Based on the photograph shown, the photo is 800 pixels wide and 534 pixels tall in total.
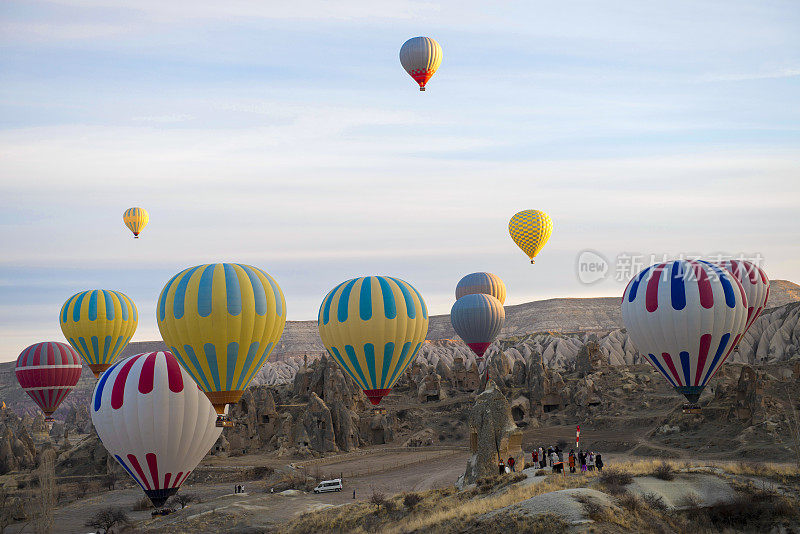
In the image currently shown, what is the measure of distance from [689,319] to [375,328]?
18.4 metres

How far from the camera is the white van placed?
184ft

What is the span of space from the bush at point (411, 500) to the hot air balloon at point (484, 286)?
73.8 meters

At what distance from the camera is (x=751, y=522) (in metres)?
29.3

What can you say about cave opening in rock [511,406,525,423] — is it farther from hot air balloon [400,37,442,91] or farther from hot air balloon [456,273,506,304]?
hot air balloon [400,37,442,91]

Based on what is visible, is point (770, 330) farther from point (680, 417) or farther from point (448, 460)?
point (448, 460)

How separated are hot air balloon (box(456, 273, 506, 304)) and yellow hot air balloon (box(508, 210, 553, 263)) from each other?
1664 cm

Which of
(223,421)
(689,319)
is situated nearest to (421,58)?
(689,319)

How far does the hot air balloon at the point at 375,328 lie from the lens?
152 feet

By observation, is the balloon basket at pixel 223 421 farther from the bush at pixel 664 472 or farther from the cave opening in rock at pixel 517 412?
the cave opening in rock at pixel 517 412

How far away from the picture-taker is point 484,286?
4360 inches

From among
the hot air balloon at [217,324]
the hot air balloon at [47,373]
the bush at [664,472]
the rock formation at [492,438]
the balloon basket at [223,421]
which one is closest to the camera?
the bush at [664,472]

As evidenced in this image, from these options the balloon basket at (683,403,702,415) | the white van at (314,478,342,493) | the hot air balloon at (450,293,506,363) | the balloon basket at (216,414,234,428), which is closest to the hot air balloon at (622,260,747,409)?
the balloon basket at (683,403,702,415)

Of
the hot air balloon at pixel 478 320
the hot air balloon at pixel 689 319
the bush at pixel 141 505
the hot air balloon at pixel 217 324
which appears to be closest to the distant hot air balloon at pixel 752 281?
the hot air balloon at pixel 689 319

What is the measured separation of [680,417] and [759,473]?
3460 centimetres
